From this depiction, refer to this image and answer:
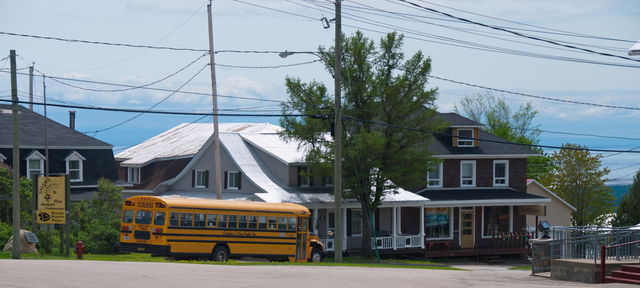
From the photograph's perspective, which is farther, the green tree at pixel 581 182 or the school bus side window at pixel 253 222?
the green tree at pixel 581 182

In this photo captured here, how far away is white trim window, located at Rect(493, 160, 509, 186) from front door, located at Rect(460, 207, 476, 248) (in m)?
2.63

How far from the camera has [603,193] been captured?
234 feet

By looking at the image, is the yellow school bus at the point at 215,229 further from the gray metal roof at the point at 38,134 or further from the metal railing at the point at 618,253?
the gray metal roof at the point at 38,134

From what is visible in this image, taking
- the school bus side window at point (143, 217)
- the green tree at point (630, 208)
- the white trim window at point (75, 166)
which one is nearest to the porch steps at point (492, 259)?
the green tree at point (630, 208)

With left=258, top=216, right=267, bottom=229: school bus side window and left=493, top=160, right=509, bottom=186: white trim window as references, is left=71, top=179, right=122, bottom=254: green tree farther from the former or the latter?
left=493, top=160, right=509, bottom=186: white trim window

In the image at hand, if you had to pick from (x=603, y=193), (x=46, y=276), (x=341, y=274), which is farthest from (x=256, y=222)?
(x=603, y=193)

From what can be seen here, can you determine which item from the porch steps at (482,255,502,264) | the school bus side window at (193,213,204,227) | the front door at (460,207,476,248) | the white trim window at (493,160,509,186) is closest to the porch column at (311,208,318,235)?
the front door at (460,207,476,248)

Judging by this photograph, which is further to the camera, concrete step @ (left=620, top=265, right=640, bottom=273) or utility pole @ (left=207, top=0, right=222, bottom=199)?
utility pole @ (left=207, top=0, right=222, bottom=199)

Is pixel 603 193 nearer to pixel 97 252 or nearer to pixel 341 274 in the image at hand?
pixel 97 252

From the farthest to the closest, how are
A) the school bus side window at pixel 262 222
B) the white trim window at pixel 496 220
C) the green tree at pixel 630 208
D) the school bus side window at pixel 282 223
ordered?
the green tree at pixel 630 208 < the white trim window at pixel 496 220 < the school bus side window at pixel 282 223 < the school bus side window at pixel 262 222

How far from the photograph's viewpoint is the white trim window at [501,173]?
55438 mm

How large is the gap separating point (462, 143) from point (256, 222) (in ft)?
66.9

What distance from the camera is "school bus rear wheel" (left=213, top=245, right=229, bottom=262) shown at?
3753cm

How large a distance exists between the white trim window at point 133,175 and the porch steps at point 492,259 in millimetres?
24102
